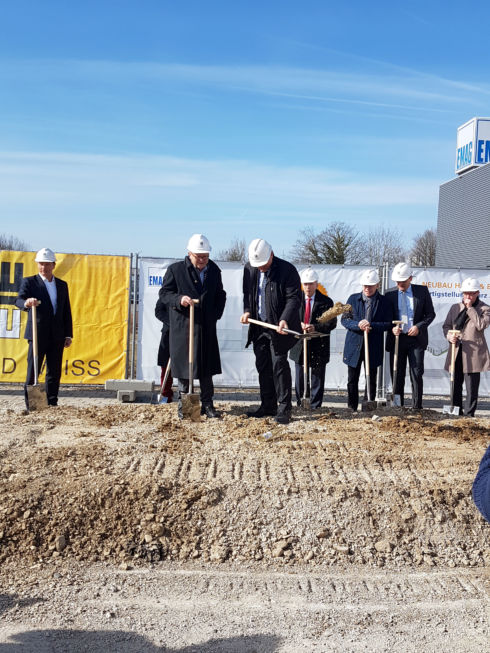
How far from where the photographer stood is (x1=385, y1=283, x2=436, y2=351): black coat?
9945 millimetres

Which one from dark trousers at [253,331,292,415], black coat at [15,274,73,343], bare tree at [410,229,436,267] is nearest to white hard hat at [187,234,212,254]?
dark trousers at [253,331,292,415]

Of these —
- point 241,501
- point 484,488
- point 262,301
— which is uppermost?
point 262,301

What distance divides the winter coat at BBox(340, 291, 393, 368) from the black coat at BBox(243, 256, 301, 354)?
1485mm

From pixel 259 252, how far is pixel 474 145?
33.8 metres

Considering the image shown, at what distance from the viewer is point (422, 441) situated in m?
7.36

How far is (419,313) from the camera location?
9.99 meters

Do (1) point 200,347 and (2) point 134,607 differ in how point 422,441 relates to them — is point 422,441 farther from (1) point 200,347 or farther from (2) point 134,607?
(2) point 134,607

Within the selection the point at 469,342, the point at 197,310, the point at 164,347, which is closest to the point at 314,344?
the point at 197,310

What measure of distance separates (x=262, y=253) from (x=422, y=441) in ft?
9.01

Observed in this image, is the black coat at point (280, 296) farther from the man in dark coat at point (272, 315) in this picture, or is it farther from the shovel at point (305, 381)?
the shovel at point (305, 381)

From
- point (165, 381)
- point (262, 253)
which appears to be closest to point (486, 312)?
point (262, 253)

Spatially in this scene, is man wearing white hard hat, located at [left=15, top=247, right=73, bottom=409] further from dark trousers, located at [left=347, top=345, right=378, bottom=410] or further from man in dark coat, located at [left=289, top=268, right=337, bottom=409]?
dark trousers, located at [left=347, top=345, right=378, bottom=410]

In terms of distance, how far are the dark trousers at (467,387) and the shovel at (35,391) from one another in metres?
5.64

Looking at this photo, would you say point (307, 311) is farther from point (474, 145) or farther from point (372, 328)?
point (474, 145)
